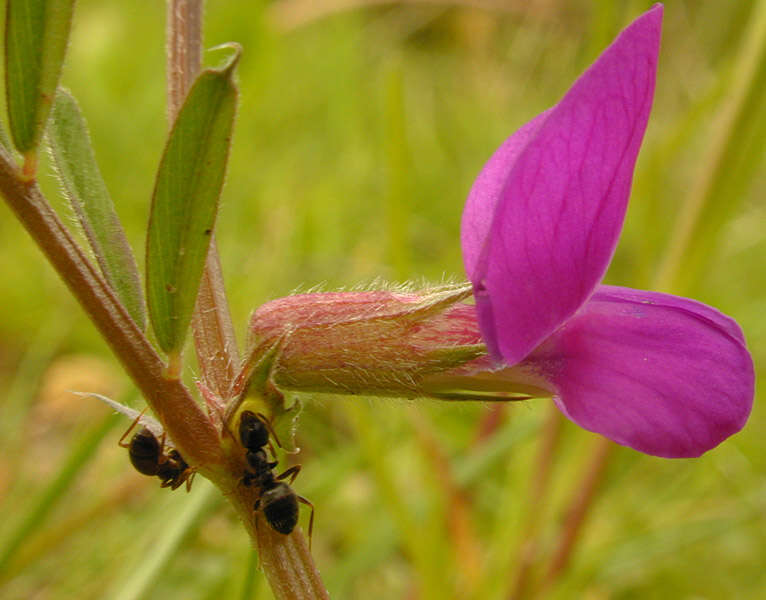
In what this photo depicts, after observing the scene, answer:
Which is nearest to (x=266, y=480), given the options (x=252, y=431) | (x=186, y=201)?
(x=252, y=431)

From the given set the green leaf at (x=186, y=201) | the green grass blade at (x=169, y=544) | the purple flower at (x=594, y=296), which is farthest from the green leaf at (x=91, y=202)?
the green grass blade at (x=169, y=544)

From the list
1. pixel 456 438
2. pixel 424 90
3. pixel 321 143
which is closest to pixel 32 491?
pixel 456 438

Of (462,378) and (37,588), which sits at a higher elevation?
(462,378)

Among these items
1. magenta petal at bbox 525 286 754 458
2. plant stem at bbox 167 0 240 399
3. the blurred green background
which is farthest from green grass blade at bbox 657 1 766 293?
plant stem at bbox 167 0 240 399

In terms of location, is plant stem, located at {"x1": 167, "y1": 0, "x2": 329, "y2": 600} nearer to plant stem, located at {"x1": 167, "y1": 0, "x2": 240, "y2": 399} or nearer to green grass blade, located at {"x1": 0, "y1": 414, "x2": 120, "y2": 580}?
plant stem, located at {"x1": 167, "y1": 0, "x2": 240, "y2": 399}

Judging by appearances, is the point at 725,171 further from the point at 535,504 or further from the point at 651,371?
the point at 651,371

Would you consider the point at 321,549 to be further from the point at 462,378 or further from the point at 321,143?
the point at 321,143
